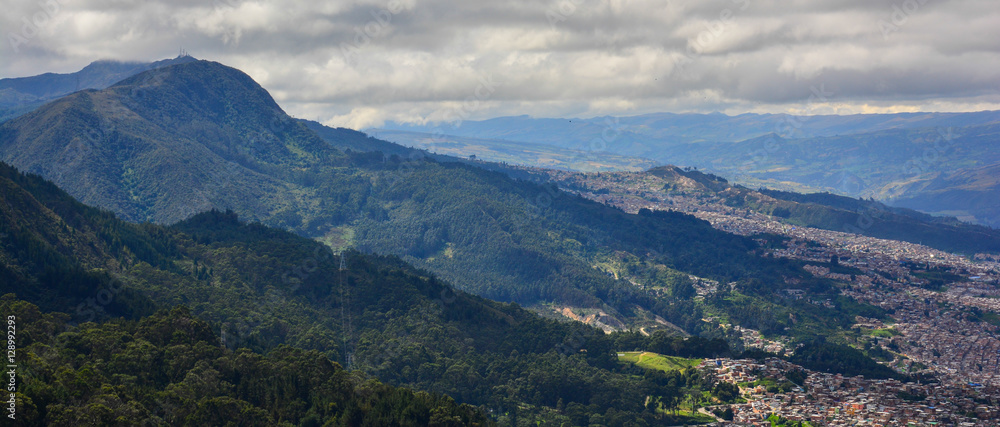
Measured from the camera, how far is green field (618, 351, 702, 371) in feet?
306

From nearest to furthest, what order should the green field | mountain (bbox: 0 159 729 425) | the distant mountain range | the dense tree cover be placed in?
the dense tree cover, mountain (bbox: 0 159 729 425), the distant mountain range, the green field

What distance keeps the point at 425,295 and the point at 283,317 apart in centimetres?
2342

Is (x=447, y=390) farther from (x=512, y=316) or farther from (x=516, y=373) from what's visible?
(x=512, y=316)

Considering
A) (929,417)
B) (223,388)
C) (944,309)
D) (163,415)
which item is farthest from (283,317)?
(944,309)

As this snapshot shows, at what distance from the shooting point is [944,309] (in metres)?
144

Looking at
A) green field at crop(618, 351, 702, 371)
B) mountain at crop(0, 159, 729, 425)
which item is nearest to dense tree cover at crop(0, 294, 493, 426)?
mountain at crop(0, 159, 729, 425)

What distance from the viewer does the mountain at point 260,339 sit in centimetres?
5359

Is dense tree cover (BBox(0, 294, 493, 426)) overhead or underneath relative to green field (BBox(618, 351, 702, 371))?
overhead

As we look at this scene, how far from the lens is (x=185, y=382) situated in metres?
54.4

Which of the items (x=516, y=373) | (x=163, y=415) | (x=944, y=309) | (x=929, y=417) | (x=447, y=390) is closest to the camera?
(x=163, y=415)

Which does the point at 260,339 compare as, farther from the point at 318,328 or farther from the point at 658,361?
the point at 658,361

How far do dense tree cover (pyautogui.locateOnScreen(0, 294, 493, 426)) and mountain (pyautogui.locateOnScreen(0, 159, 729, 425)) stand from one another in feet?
0.51

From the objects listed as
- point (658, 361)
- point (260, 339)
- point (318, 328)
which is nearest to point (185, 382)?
point (260, 339)

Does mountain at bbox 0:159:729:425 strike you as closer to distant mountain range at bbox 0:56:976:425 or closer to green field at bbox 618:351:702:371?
distant mountain range at bbox 0:56:976:425
